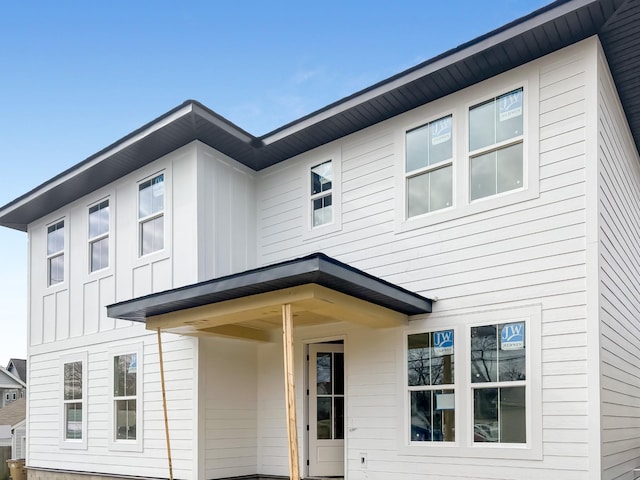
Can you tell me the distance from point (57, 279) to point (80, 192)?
2048 mm

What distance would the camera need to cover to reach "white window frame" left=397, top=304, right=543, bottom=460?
662cm

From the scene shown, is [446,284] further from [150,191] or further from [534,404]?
[150,191]

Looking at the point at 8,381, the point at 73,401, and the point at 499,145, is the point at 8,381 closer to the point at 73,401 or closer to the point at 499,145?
the point at 73,401

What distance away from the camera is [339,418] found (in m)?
9.43

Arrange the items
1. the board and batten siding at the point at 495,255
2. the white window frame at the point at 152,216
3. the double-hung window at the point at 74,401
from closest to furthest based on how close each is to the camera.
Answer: the board and batten siding at the point at 495,255
the white window frame at the point at 152,216
the double-hung window at the point at 74,401

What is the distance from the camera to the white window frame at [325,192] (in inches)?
362

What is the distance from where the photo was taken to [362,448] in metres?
8.18

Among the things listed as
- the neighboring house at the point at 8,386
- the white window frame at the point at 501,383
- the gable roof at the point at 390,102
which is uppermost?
the gable roof at the point at 390,102

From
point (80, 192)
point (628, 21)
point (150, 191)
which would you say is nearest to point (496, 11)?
point (628, 21)

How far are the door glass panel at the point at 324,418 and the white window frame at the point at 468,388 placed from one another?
5.85 feet

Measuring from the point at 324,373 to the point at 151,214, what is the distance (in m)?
4.02

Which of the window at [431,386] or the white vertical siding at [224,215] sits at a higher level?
the white vertical siding at [224,215]

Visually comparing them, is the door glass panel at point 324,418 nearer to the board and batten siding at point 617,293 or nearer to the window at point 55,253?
the board and batten siding at point 617,293

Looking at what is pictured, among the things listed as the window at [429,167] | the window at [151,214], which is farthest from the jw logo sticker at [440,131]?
the window at [151,214]
